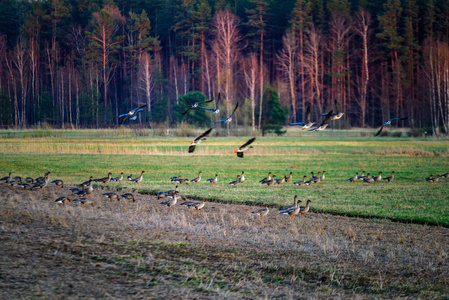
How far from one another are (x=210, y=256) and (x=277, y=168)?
21.3 meters

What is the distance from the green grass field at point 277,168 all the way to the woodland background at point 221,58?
2475 cm

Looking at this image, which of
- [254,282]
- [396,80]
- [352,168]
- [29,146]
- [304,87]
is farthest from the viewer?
[304,87]

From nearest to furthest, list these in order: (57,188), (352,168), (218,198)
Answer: (218,198)
(57,188)
(352,168)

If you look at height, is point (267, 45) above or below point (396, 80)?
above

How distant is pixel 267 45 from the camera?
296 ft

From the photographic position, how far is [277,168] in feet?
104

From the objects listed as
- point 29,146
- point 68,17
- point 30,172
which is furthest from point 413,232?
point 68,17

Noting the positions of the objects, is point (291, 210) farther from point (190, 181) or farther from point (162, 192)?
point (190, 181)

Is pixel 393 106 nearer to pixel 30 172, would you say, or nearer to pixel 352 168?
pixel 352 168

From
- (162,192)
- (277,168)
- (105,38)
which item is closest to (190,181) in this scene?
(162,192)

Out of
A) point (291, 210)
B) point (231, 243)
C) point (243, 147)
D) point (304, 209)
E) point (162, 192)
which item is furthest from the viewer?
point (162, 192)

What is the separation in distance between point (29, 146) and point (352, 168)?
27811 mm

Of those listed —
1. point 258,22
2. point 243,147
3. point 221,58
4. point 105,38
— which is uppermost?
point 258,22

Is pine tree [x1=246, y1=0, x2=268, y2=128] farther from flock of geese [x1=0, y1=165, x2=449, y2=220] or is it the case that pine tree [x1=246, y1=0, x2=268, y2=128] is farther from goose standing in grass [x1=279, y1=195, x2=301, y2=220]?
goose standing in grass [x1=279, y1=195, x2=301, y2=220]
